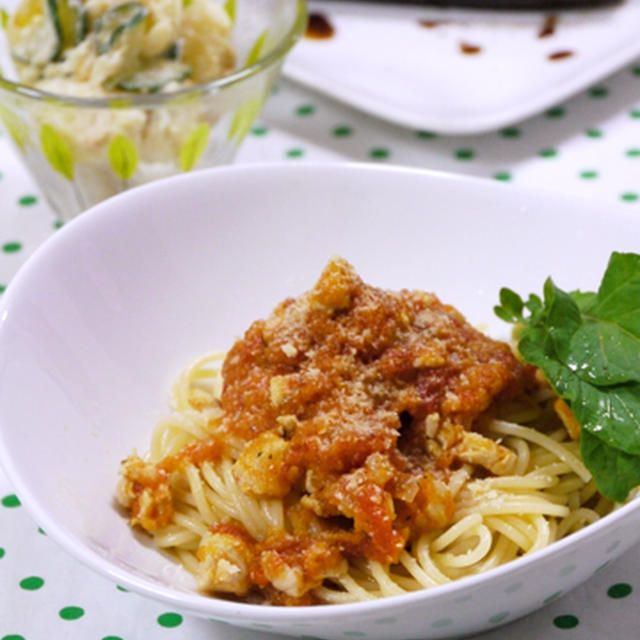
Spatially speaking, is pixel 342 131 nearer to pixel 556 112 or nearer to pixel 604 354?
pixel 556 112

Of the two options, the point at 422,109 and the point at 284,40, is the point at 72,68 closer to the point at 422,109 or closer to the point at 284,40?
the point at 284,40

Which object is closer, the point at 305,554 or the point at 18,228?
the point at 305,554

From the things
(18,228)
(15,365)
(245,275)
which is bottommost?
(18,228)

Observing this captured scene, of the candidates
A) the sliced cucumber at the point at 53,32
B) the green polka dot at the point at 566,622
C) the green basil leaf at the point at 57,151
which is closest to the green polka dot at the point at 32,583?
the green polka dot at the point at 566,622

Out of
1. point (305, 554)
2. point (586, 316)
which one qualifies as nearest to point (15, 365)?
point (305, 554)

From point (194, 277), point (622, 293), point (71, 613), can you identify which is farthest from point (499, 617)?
point (194, 277)

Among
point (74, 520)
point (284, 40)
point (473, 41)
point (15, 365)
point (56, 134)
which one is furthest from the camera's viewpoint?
point (473, 41)
